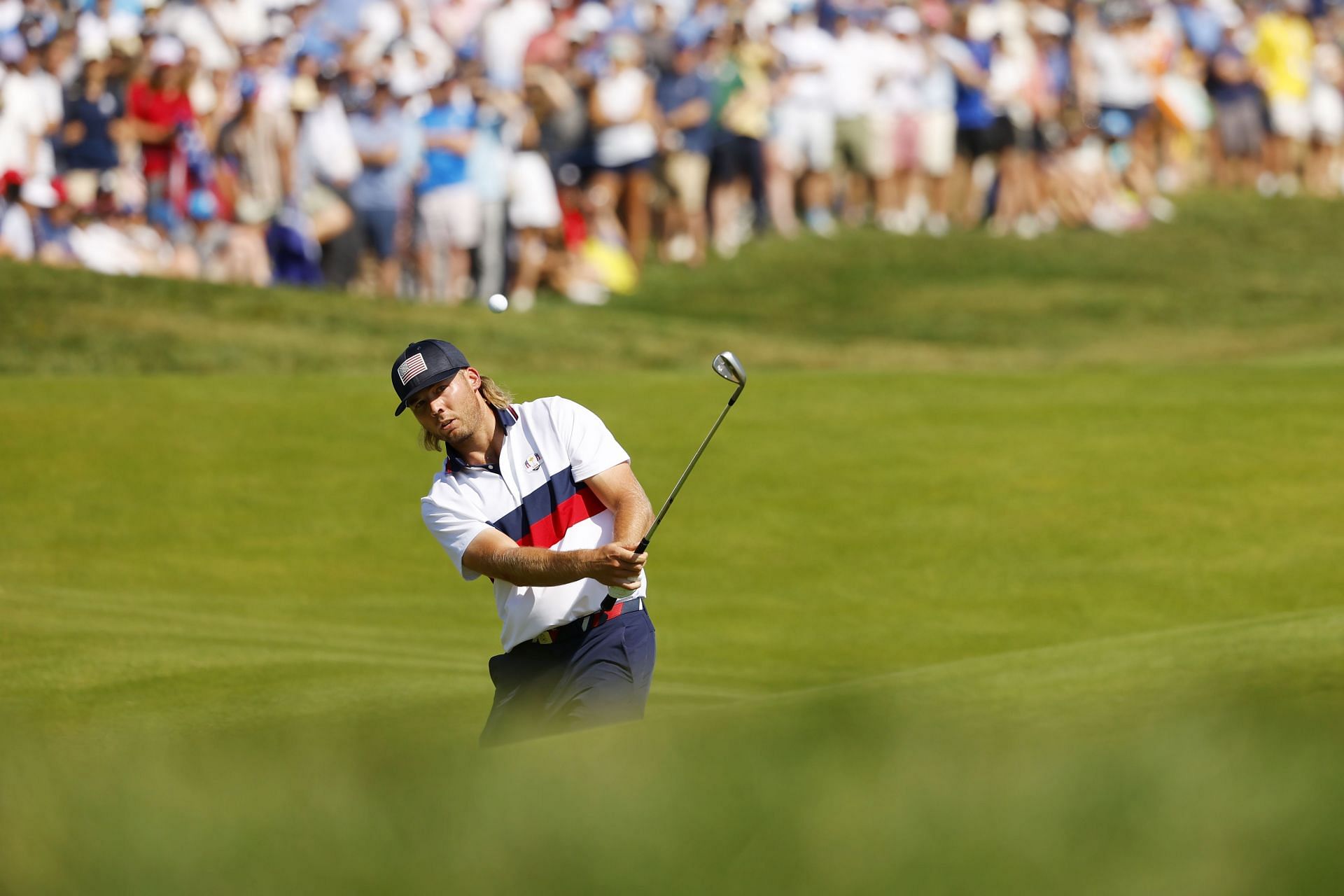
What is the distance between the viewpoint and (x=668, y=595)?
34.2 ft

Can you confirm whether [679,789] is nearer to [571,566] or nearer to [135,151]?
[571,566]

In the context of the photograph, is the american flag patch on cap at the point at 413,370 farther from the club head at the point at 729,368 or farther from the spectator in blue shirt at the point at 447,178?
the spectator in blue shirt at the point at 447,178

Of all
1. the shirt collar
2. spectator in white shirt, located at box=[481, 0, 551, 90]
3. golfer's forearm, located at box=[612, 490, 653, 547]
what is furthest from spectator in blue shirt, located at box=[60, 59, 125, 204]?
golfer's forearm, located at box=[612, 490, 653, 547]

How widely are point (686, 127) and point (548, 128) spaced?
1.72 metres

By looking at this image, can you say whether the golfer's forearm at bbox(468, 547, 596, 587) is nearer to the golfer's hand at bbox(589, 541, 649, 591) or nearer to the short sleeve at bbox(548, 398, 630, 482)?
the golfer's hand at bbox(589, 541, 649, 591)

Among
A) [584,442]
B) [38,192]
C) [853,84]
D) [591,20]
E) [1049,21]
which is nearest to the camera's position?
[584,442]

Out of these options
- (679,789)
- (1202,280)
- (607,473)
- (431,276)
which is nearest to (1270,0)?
(1202,280)

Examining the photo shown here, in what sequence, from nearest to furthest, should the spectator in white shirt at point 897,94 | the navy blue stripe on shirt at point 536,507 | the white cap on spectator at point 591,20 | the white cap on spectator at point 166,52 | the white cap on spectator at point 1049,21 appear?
the navy blue stripe on shirt at point 536,507 → the white cap on spectator at point 166,52 → the white cap on spectator at point 591,20 → the spectator in white shirt at point 897,94 → the white cap on spectator at point 1049,21

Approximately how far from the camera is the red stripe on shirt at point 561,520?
588 centimetres

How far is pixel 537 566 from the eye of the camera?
18.2 feet

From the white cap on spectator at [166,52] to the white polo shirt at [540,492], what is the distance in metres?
A: 12.7

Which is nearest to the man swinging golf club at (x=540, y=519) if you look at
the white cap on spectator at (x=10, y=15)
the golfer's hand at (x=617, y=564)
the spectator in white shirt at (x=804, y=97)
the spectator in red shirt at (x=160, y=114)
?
the golfer's hand at (x=617, y=564)

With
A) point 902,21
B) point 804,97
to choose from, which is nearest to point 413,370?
point 804,97

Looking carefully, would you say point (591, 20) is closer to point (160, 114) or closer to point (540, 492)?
point (160, 114)
